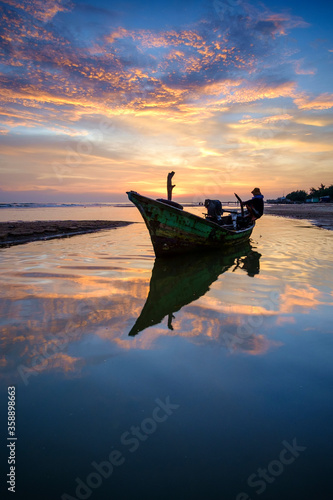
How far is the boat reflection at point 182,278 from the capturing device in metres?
5.38

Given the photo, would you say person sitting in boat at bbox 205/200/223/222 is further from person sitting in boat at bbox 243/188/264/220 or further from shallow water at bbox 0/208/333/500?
shallow water at bbox 0/208/333/500

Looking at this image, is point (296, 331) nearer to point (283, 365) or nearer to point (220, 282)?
point (283, 365)

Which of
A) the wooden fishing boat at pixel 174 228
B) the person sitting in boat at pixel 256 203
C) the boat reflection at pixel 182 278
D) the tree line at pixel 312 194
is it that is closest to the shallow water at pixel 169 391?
the boat reflection at pixel 182 278

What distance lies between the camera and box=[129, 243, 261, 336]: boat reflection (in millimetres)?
5375

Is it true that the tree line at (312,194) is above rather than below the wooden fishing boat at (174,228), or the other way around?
above

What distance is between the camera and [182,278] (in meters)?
8.16

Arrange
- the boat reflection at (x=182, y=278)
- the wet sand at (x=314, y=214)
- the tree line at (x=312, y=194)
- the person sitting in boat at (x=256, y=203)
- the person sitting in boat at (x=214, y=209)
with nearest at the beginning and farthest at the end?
1. the boat reflection at (x=182, y=278)
2. the person sitting in boat at (x=214, y=209)
3. the person sitting in boat at (x=256, y=203)
4. the wet sand at (x=314, y=214)
5. the tree line at (x=312, y=194)

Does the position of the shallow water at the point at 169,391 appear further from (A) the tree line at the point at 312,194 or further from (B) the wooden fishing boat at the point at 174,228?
(A) the tree line at the point at 312,194

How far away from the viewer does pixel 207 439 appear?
242cm

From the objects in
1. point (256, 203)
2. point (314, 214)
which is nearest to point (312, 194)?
point (314, 214)

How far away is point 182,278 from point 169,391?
5.18 meters

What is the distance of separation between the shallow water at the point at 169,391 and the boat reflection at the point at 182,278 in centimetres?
8

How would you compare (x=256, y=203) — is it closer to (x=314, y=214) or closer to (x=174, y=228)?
(x=174, y=228)

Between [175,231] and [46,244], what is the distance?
7121mm
